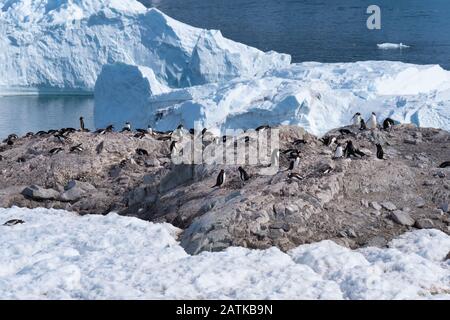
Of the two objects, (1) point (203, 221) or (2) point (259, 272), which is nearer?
(2) point (259, 272)

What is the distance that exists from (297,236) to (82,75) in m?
33.1

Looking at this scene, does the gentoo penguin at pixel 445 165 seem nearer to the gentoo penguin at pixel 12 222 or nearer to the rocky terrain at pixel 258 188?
the rocky terrain at pixel 258 188

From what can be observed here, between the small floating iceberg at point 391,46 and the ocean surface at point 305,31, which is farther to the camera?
the small floating iceberg at point 391,46

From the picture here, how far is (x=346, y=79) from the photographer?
28156 mm

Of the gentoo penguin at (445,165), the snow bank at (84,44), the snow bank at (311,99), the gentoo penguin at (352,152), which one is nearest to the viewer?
the gentoo penguin at (352,152)

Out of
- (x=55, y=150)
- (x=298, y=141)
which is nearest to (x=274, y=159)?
(x=298, y=141)

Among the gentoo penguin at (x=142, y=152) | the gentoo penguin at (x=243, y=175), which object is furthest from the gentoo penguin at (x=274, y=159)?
the gentoo penguin at (x=142, y=152)

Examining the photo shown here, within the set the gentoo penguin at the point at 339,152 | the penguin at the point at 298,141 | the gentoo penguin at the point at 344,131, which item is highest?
the gentoo penguin at the point at 339,152

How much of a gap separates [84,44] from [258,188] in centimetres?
3112

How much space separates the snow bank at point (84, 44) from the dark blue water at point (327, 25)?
31.9 ft

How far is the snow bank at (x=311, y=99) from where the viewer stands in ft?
80.4

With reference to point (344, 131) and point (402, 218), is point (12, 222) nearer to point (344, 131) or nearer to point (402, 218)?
point (402, 218)
